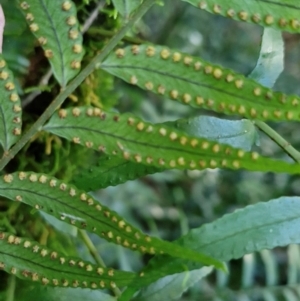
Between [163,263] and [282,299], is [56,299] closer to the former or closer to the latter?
[163,263]

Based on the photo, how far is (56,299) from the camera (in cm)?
68

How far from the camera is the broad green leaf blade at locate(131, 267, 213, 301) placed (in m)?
0.76

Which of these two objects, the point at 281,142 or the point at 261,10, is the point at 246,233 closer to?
the point at 281,142

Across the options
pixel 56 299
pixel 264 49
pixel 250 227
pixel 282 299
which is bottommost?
pixel 282 299

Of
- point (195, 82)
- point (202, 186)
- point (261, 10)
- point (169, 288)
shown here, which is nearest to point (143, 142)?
point (195, 82)

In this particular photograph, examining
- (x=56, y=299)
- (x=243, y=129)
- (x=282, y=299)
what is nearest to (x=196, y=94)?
(x=243, y=129)

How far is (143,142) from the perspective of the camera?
21.2 inches

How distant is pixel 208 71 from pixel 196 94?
3 cm

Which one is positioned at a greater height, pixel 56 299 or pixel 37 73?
pixel 37 73

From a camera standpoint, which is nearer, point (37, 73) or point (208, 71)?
point (208, 71)

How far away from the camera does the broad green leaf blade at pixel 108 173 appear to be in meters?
0.65

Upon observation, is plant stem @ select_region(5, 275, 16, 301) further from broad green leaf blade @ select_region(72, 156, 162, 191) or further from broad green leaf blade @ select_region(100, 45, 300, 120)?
broad green leaf blade @ select_region(100, 45, 300, 120)

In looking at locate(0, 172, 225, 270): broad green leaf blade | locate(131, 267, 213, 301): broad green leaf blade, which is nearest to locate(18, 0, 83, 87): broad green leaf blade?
locate(0, 172, 225, 270): broad green leaf blade

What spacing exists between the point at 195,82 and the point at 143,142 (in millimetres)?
86
